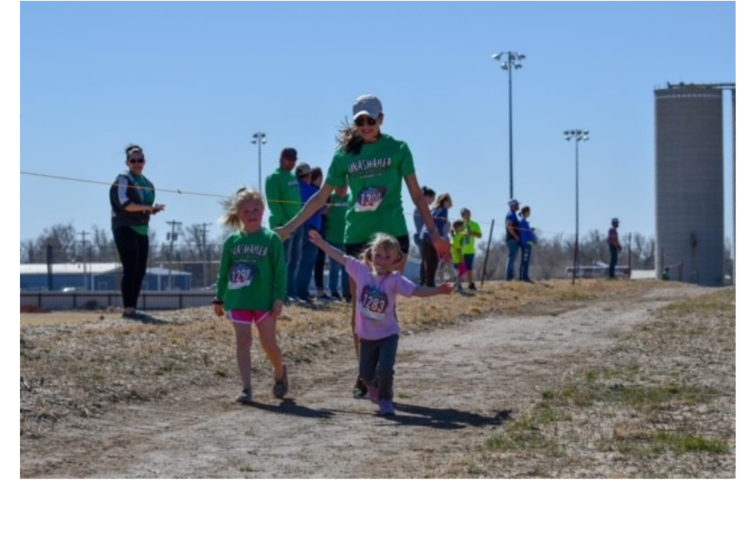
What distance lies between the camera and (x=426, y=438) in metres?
8.16

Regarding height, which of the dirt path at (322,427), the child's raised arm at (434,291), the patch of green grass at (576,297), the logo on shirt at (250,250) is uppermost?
the logo on shirt at (250,250)

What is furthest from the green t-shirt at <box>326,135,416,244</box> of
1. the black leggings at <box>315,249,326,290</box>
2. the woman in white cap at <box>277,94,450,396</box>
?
the black leggings at <box>315,249,326,290</box>

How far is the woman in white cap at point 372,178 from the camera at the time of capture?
991cm

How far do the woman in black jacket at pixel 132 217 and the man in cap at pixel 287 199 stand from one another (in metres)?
2.59

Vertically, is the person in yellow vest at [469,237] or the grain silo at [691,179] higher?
the grain silo at [691,179]

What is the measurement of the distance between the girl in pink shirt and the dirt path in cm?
33

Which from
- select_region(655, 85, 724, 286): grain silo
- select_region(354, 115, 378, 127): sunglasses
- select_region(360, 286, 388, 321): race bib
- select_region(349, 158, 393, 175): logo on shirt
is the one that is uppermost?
select_region(655, 85, 724, 286): grain silo

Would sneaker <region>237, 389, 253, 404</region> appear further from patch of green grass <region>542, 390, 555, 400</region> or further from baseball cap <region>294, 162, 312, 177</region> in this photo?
baseball cap <region>294, 162, 312, 177</region>

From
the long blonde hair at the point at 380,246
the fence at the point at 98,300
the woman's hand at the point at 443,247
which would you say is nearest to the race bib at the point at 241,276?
the long blonde hair at the point at 380,246

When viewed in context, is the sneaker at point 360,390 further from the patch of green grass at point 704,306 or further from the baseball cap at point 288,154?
the patch of green grass at point 704,306

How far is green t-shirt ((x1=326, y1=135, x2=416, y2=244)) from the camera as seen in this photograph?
32.6 feet

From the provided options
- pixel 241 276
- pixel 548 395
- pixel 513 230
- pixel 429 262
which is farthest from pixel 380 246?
pixel 513 230
